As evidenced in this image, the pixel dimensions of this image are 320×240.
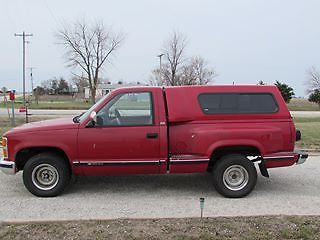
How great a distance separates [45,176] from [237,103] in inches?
130

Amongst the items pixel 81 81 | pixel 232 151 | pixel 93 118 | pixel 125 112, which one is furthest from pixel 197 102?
pixel 81 81

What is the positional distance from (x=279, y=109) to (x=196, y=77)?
4619 cm

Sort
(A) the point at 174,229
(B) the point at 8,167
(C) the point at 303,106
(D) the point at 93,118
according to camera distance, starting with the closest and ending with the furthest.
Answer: (A) the point at 174,229 < (D) the point at 93,118 < (B) the point at 8,167 < (C) the point at 303,106

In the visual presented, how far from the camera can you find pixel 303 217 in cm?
471

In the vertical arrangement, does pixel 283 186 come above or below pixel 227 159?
below

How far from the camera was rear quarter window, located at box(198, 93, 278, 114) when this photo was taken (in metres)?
5.79

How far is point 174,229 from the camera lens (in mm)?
4254

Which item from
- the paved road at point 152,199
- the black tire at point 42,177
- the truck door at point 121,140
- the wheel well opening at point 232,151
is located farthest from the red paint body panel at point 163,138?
the paved road at point 152,199

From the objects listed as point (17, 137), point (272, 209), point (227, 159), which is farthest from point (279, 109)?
point (17, 137)

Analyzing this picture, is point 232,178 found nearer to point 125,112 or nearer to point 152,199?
point 152,199

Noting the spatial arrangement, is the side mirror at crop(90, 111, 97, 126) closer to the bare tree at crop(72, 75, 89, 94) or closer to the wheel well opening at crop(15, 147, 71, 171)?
the wheel well opening at crop(15, 147, 71, 171)

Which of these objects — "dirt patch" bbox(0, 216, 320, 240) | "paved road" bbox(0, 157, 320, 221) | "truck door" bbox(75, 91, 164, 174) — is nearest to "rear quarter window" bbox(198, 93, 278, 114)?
"truck door" bbox(75, 91, 164, 174)

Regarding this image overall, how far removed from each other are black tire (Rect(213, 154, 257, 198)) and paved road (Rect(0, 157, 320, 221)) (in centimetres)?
15

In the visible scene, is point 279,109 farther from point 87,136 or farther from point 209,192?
point 87,136
